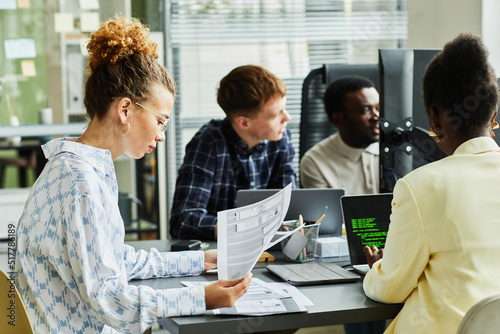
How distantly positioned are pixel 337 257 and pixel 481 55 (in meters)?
0.78

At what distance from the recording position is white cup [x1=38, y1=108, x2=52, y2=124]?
3750mm

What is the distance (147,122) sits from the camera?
1.48m

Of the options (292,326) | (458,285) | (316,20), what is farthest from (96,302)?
(316,20)

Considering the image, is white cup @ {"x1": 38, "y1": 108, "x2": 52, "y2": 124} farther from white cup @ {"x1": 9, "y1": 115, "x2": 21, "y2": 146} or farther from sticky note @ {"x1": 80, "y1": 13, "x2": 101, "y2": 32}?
sticky note @ {"x1": 80, "y1": 13, "x2": 101, "y2": 32}

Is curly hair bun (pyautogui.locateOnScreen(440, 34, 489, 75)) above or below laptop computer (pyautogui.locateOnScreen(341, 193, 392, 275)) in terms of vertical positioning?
above

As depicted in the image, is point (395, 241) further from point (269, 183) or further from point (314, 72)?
point (314, 72)

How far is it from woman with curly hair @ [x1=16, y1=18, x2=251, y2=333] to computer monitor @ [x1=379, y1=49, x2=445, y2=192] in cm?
73

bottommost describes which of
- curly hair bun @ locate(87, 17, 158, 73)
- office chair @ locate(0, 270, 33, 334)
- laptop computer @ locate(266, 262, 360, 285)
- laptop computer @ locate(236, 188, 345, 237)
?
laptop computer @ locate(266, 262, 360, 285)

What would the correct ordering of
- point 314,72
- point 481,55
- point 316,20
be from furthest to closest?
point 316,20 < point 314,72 < point 481,55

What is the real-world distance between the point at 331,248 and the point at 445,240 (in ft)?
2.04

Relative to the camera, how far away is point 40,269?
4.33 feet

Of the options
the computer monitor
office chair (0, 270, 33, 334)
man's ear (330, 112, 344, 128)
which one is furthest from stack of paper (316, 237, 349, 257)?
man's ear (330, 112, 344, 128)

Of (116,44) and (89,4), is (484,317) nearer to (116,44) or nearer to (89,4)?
(116,44)

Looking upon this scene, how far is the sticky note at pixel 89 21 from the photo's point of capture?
12.4 ft
